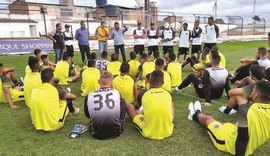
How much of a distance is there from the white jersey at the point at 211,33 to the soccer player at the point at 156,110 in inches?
397

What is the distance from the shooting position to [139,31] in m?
15.5

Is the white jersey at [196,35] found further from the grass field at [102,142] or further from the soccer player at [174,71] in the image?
the grass field at [102,142]

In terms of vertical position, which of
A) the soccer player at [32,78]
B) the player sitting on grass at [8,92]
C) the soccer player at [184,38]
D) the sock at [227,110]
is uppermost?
the soccer player at [184,38]

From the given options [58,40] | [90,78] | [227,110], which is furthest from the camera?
[58,40]

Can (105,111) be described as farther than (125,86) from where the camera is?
No

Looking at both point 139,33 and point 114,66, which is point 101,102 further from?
point 139,33

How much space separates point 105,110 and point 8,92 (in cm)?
384

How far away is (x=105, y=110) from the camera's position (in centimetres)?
492

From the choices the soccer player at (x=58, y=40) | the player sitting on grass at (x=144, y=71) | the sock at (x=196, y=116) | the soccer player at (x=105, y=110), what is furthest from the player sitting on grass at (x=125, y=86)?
the soccer player at (x=58, y=40)

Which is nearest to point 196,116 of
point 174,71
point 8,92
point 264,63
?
point 174,71

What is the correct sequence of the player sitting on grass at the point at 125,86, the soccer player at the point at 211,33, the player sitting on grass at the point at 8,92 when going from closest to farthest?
the player sitting on grass at the point at 125,86 < the player sitting on grass at the point at 8,92 < the soccer player at the point at 211,33

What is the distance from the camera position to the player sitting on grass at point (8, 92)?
7.37 m

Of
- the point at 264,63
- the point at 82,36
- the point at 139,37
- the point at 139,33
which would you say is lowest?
the point at 264,63

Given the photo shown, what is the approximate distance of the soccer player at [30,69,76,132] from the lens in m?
5.34
